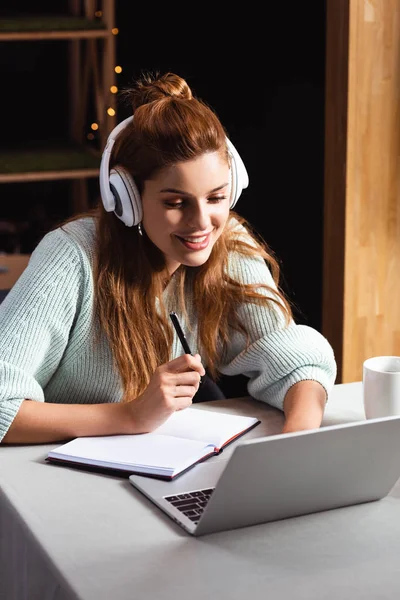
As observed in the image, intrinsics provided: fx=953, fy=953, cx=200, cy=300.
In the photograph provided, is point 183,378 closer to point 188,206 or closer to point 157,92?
point 188,206

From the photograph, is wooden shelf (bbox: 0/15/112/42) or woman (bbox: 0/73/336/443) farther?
wooden shelf (bbox: 0/15/112/42)

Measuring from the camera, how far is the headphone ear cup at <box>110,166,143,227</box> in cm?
161

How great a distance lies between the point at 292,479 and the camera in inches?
47.6

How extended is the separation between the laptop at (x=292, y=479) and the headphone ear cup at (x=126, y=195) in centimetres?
50

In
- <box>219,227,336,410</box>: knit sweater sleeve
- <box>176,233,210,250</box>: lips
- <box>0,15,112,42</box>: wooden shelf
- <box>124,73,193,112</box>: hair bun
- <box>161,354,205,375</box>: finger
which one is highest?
<box>0,15,112,42</box>: wooden shelf

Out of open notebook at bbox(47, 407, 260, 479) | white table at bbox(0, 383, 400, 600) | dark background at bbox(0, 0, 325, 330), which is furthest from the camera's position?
dark background at bbox(0, 0, 325, 330)

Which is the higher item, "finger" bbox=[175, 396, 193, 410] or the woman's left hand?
"finger" bbox=[175, 396, 193, 410]

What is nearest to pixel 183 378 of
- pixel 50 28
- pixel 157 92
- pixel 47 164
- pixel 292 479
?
pixel 292 479

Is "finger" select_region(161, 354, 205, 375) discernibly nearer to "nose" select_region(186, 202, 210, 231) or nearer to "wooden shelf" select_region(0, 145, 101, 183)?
"nose" select_region(186, 202, 210, 231)

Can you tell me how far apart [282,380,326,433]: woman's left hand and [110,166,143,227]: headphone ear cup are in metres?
0.41

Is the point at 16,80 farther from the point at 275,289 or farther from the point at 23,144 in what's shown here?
the point at 275,289

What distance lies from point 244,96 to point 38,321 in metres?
1.80

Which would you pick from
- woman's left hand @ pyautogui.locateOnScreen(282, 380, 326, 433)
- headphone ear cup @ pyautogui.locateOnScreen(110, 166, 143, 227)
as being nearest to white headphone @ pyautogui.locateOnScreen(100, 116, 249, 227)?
headphone ear cup @ pyautogui.locateOnScreen(110, 166, 143, 227)

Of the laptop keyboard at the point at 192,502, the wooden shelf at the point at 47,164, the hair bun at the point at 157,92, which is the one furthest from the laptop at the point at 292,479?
the wooden shelf at the point at 47,164
